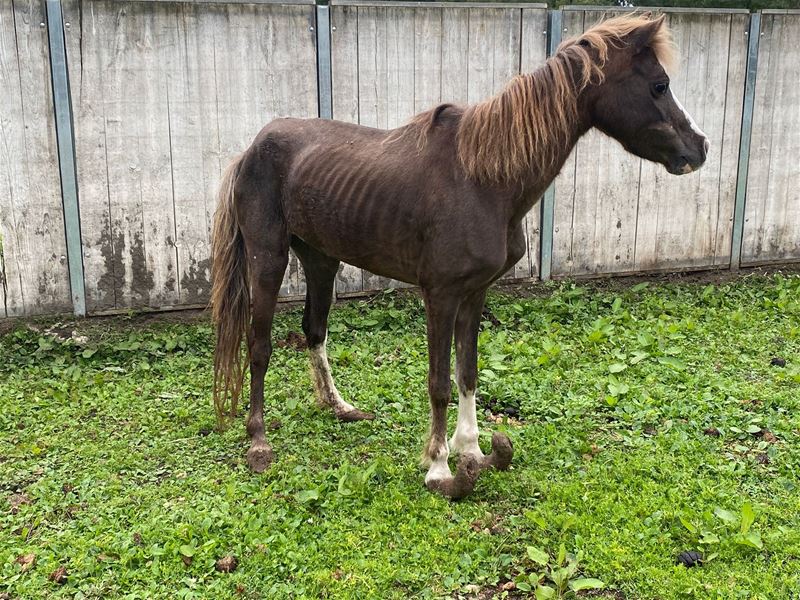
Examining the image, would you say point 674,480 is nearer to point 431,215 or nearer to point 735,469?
point 735,469

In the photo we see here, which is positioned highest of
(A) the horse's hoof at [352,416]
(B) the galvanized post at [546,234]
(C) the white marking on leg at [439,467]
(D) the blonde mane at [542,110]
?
(D) the blonde mane at [542,110]

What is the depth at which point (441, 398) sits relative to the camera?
3.42 metres

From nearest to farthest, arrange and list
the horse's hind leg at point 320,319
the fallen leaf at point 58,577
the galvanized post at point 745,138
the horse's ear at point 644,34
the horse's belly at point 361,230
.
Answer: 1. the fallen leaf at point 58,577
2. the horse's ear at point 644,34
3. the horse's belly at point 361,230
4. the horse's hind leg at point 320,319
5. the galvanized post at point 745,138

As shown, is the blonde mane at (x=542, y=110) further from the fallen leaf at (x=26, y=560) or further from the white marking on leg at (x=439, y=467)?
the fallen leaf at (x=26, y=560)

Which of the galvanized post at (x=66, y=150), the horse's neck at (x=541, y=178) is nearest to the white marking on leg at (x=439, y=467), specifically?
the horse's neck at (x=541, y=178)

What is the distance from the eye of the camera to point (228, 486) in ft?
11.3

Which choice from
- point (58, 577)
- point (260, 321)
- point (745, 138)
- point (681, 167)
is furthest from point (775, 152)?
point (58, 577)

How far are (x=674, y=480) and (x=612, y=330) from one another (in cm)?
215

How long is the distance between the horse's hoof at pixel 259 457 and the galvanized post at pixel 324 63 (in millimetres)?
2940

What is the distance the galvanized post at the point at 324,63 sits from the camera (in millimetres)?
5578

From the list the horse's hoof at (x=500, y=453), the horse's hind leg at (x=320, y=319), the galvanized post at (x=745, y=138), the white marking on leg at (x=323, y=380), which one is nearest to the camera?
the horse's hoof at (x=500, y=453)

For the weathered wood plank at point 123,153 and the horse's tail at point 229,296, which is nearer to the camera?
the horse's tail at point 229,296

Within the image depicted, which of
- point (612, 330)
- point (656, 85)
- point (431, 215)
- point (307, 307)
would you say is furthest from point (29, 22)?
point (612, 330)

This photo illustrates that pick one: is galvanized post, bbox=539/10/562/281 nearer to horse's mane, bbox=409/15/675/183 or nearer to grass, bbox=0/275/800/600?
grass, bbox=0/275/800/600
